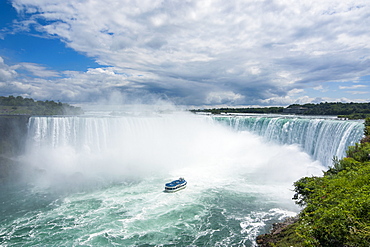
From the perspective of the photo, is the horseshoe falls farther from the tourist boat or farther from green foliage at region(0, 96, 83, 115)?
green foliage at region(0, 96, 83, 115)

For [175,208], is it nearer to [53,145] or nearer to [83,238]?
[83,238]

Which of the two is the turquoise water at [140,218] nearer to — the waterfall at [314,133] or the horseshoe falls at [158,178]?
the horseshoe falls at [158,178]

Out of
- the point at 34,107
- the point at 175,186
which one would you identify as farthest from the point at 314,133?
the point at 34,107

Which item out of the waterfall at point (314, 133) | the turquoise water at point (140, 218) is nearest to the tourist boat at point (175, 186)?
the turquoise water at point (140, 218)

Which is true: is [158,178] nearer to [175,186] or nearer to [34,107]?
[175,186]

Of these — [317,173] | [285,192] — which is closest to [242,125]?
[317,173]

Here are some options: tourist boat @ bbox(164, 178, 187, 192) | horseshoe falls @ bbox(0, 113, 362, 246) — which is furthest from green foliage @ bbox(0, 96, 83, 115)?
tourist boat @ bbox(164, 178, 187, 192)
